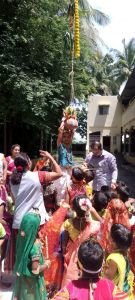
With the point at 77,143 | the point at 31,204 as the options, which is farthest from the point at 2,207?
the point at 77,143

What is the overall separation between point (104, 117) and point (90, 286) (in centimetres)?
3313

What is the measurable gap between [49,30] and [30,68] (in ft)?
5.35

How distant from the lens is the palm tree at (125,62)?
41781 millimetres

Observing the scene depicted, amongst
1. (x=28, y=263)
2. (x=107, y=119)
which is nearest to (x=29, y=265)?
(x=28, y=263)

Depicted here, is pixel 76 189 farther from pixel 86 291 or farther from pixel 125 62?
pixel 125 62

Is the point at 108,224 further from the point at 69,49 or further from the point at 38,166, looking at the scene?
the point at 69,49

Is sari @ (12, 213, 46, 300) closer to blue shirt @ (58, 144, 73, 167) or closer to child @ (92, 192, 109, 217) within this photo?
child @ (92, 192, 109, 217)

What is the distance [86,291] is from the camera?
2299 millimetres

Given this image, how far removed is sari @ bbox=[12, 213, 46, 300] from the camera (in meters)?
3.27

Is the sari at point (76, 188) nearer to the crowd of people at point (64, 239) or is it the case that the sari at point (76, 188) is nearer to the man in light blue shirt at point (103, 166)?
the crowd of people at point (64, 239)

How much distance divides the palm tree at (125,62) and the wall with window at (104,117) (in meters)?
7.18

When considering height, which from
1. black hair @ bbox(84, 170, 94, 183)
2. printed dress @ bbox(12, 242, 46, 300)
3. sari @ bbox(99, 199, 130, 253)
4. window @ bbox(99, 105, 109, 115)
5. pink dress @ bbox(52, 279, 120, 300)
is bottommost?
printed dress @ bbox(12, 242, 46, 300)

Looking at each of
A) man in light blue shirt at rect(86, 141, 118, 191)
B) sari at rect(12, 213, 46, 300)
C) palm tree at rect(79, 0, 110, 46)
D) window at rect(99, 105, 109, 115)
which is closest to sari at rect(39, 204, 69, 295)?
sari at rect(12, 213, 46, 300)

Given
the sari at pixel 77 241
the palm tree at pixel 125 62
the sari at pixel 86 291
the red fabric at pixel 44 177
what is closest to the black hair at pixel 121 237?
the sari at pixel 77 241
